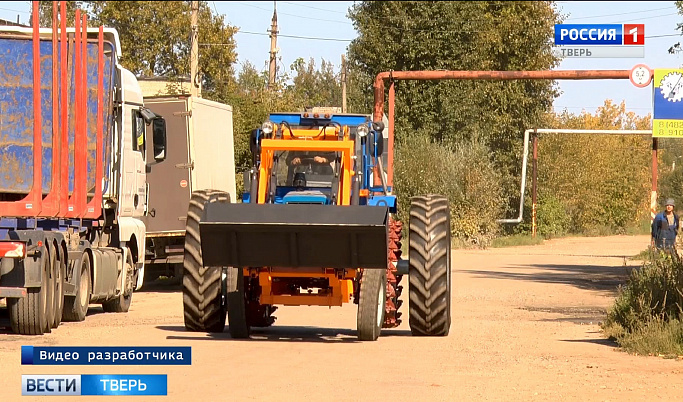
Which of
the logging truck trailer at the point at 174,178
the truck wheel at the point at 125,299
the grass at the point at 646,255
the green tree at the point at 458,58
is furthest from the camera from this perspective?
the green tree at the point at 458,58

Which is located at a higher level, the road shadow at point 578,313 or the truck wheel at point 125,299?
the truck wheel at point 125,299

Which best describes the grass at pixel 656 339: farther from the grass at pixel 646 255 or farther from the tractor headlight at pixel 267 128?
the tractor headlight at pixel 267 128

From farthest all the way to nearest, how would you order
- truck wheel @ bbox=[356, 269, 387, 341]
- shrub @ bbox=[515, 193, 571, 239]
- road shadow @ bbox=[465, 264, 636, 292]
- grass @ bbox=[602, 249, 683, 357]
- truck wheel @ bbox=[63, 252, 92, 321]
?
shrub @ bbox=[515, 193, 571, 239]
road shadow @ bbox=[465, 264, 636, 292]
truck wheel @ bbox=[63, 252, 92, 321]
truck wheel @ bbox=[356, 269, 387, 341]
grass @ bbox=[602, 249, 683, 357]

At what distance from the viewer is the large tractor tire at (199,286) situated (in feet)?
54.5

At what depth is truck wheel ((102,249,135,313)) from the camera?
21.8m

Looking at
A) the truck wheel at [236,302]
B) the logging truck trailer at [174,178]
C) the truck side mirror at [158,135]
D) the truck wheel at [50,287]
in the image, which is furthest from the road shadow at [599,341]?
the logging truck trailer at [174,178]

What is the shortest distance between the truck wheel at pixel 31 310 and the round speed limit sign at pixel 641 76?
822 inches

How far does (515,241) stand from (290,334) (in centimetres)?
3974

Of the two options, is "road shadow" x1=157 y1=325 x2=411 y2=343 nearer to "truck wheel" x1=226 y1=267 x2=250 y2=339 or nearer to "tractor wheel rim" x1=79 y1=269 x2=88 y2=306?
"truck wheel" x1=226 y1=267 x2=250 y2=339

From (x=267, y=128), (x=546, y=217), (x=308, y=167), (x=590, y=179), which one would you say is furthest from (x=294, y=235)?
(x=590, y=179)

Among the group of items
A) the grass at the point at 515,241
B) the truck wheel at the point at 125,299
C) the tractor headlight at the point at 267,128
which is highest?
the tractor headlight at the point at 267,128

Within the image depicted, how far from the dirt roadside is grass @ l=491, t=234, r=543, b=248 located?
30721 mm
